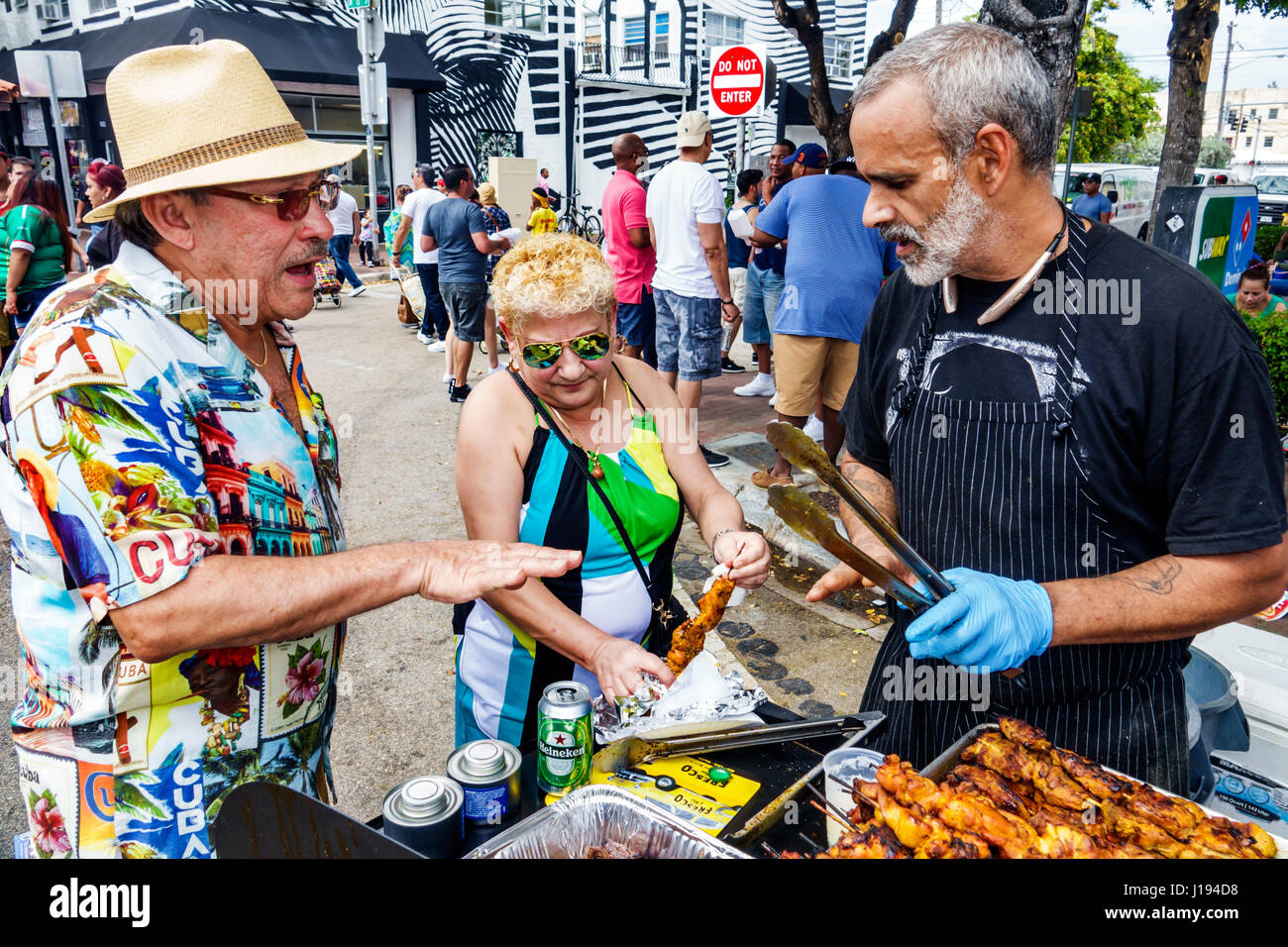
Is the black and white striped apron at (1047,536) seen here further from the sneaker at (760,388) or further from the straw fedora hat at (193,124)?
the sneaker at (760,388)

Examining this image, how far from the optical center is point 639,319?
769cm

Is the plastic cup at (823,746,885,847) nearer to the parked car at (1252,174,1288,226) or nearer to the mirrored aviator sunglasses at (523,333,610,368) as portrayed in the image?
the mirrored aviator sunglasses at (523,333,610,368)

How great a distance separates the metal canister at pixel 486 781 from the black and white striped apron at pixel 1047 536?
108cm

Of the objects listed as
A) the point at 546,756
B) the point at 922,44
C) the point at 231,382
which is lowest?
the point at 546,756

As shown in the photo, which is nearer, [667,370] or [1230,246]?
[1230,246]

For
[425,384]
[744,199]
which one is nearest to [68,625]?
[425,384]

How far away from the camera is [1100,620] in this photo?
5.45ft

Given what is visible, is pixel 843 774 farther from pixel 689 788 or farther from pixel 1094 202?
pixel 1094 202

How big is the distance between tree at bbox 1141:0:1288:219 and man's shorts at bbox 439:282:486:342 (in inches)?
368

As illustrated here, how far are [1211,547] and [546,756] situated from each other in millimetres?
1361

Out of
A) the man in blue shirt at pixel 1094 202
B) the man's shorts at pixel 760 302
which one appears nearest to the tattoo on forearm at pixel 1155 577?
the man's shorts at pixel 760 302

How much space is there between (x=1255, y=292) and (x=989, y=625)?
8138mm
